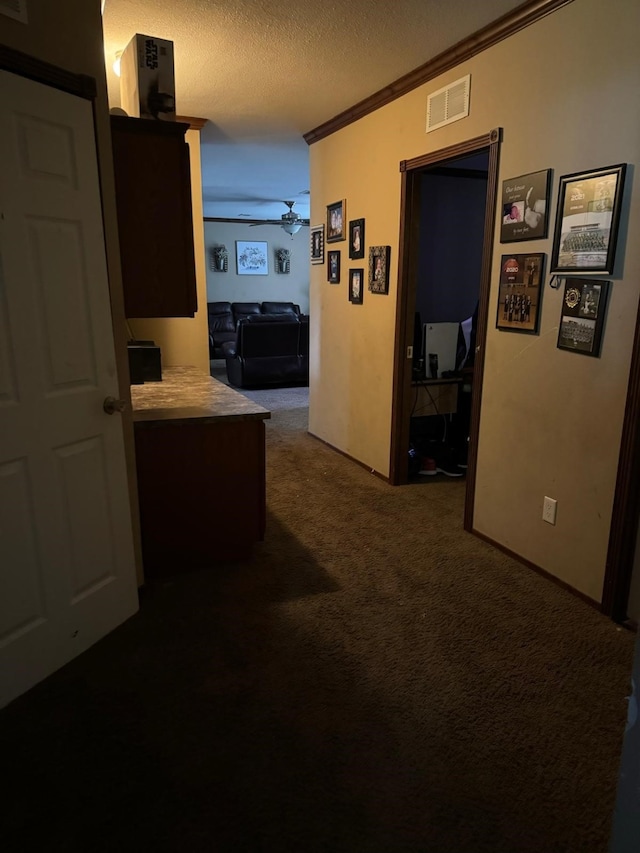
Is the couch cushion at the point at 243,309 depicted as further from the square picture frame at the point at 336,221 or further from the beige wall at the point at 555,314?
the beige wall at the point at 555,314

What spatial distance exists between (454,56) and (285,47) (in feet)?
2.95

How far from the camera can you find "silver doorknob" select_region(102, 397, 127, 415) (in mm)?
2121

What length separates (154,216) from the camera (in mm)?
2383

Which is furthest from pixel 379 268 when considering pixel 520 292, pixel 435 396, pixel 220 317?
pixel 220 317

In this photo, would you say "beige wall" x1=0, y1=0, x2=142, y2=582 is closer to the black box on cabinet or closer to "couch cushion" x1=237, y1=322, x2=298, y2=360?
A: the black box on cabinet

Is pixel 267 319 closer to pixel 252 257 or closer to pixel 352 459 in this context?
pixel 252 257

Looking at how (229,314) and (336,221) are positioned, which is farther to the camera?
(229,314)

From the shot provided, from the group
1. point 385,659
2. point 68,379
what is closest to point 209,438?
point 68,379

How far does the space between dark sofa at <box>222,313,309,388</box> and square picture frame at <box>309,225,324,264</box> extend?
8.19ft

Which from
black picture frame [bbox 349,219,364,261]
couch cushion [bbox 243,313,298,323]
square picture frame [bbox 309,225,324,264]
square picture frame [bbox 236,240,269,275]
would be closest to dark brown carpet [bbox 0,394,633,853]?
black picture frame [bbox 349,219,364,261]

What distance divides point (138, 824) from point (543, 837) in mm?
1064

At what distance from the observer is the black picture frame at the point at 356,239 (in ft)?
13.3

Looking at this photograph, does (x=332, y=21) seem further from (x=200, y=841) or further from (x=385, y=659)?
(x=200, y=841)

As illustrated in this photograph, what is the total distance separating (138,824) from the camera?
4.79ft
